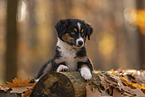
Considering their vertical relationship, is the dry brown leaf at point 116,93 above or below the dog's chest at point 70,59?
below

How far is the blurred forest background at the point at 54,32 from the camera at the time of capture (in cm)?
991

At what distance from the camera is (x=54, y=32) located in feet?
64.7

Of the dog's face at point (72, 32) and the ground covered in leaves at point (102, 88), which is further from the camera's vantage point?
the dog's face at point (72, 32)

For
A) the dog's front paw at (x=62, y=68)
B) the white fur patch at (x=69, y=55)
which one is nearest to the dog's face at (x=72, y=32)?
the white fur patch at (x=69, y=55)

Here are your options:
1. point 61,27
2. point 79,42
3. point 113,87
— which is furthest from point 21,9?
point 113,87

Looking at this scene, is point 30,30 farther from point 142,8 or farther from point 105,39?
Answer: point 142,8

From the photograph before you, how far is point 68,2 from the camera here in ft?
59.7

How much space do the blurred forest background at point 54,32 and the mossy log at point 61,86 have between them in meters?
5.57

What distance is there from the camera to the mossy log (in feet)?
13.3

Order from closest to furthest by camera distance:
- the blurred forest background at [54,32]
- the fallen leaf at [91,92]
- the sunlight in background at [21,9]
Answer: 1. the fallen leaf at [91,92]
2. the blurred forest background at [54,32]
3. the sunlight in background at [21,9]

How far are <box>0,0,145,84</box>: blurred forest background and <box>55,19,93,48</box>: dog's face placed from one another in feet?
16.0

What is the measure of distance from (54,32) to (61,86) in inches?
623

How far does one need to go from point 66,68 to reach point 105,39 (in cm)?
3251

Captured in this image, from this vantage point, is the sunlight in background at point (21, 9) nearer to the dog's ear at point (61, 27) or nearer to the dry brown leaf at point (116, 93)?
the dog's ear at point (61, 27)
